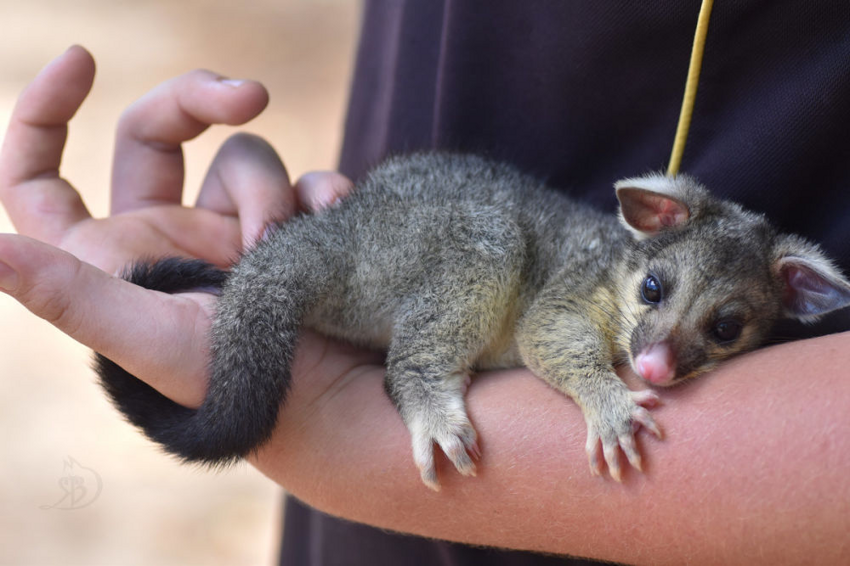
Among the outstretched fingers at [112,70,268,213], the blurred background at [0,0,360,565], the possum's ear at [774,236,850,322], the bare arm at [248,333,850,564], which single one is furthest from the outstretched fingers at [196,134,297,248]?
the possum's ear at [774,236,850,322]

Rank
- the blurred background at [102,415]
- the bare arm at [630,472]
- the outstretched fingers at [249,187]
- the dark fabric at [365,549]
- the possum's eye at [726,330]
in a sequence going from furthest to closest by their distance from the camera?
the blurred background at [102,415] → the outstretched fingers at [249,187] → the dark fabric at [365,549] → the possum's eye at [726,330] → the bare arm at [630,472]

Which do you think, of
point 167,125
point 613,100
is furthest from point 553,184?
point 167,125

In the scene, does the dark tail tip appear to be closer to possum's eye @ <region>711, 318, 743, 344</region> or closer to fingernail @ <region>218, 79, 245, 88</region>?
fingernail @ <region>218, 79, 245, 88</region>

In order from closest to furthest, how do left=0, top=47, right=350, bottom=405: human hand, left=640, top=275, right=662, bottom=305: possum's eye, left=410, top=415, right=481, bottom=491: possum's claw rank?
left=0, top=47, right=350, bottom=405: human hand < left=410, top=415, right=481, bottom=491: possum's claw < left=640, top=275, right=662, bottom=305: possum's eye

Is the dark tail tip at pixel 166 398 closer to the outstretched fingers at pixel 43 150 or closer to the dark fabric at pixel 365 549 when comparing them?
the outstretched fingers at pixel 43 150

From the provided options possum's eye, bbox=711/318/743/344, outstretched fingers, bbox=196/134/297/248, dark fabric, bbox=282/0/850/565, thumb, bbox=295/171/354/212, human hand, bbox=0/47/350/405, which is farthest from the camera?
thumb, bbox=295/171/354/212

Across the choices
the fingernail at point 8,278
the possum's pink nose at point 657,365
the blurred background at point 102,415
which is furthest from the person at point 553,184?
the blurred background at point 102,415

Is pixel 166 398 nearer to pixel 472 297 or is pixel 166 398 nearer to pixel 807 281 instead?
pixel 472 297

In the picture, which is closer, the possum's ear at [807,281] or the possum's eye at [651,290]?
the possum's ear at [807,281]
